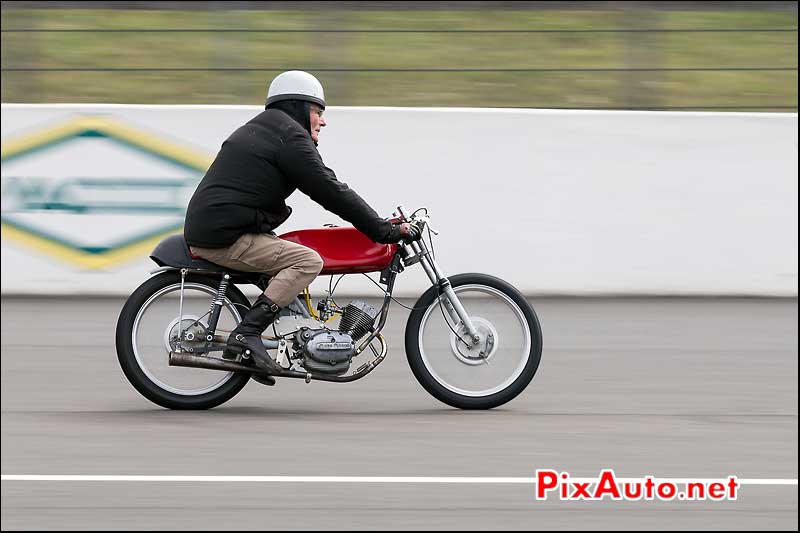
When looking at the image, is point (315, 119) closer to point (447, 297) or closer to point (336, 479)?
point (447, 297)

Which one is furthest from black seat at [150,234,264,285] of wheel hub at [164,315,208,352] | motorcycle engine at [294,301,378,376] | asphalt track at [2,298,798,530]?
asphalt track at [2,298,798,530]

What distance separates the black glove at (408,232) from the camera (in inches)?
314

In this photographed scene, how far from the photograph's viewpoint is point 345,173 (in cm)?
1243

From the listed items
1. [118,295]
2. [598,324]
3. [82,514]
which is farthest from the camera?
[118,295]

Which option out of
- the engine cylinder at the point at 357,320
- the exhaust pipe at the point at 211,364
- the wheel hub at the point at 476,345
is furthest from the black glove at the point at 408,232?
the exhaust pipe at the point at 211,364

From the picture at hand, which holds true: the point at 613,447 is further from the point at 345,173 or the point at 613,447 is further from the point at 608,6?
the point at 608,6

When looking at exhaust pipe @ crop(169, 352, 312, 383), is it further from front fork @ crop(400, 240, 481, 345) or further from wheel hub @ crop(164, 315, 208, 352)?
front fork @ crop(400, 240, 481, 345)

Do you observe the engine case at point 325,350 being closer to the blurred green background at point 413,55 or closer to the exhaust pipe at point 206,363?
the exhaust pipe at point 206,363

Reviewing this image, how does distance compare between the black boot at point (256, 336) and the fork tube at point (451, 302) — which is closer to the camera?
the black boot at point (256, 336)

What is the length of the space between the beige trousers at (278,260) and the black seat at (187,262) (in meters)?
0.11

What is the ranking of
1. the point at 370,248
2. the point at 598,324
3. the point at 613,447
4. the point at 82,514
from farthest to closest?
the point at 598,324 → the point at 370,248 → the point at 613,447 → the point at 82,514

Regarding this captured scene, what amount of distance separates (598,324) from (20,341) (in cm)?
417

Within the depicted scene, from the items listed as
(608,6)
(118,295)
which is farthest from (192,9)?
(608,6)

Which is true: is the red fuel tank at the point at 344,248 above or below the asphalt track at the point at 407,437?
above
